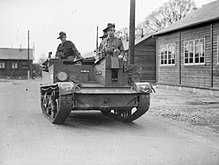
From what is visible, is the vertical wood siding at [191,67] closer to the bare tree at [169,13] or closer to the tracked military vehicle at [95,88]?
the tracked military vehicle at [95,88]

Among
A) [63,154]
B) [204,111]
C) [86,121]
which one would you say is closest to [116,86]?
[86,121]

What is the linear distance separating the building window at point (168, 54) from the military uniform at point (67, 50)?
1241 centimetres

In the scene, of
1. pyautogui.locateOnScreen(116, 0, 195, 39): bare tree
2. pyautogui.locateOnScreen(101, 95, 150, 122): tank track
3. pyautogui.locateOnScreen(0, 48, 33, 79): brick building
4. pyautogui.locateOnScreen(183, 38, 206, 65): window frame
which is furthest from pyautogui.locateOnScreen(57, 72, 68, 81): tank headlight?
pyautogui.locateOnScreen(0, 48, 33, 79): brick building

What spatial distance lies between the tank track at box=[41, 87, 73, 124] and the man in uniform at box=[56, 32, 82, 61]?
3.95 feet

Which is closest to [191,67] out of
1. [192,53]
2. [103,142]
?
[192,53]

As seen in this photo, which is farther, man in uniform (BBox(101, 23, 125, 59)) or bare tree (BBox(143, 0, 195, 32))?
bare tree (BBox(143, 0, 195, 32))

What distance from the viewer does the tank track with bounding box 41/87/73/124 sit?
24.7 ft

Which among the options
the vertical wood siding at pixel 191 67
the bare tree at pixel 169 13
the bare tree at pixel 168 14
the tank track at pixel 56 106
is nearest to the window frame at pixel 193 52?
the vertical wood siding at pixel 191 67

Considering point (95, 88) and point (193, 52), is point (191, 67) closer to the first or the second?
point (193, 52)

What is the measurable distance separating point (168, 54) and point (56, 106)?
49.1 ft

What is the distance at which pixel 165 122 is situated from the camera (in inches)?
360

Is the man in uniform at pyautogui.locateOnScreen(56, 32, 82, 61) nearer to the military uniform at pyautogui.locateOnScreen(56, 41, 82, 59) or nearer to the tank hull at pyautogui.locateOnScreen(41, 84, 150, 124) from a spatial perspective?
the military uniform at pyautogui.locateOnScreen(56, 41, 82, 59)

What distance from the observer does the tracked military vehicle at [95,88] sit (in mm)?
7699

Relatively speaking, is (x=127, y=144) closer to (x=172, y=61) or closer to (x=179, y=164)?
(x=179, y=164)
